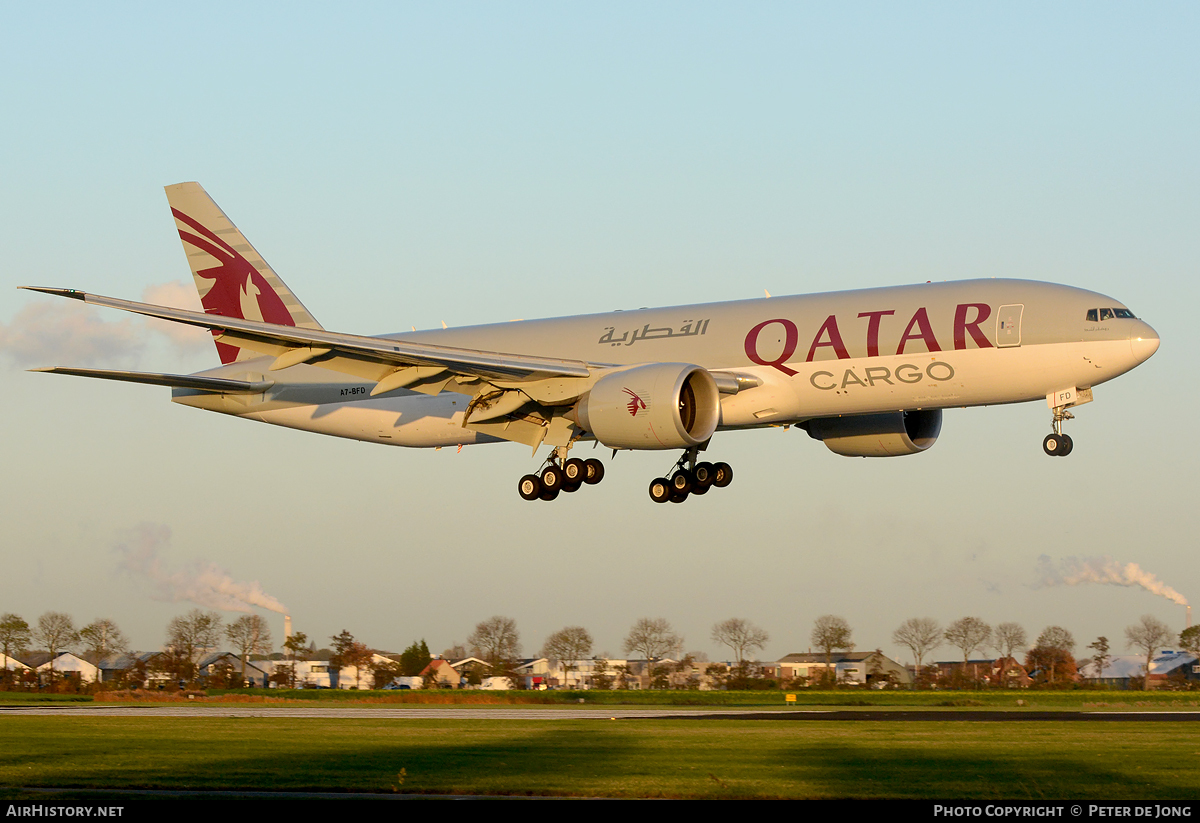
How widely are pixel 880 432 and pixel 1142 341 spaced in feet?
30.0

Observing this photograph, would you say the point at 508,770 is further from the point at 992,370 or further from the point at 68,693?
the point at 68,693

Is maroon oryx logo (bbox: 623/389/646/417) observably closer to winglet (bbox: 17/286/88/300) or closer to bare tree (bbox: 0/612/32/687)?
winglet (bbox: 17/286/88/300)

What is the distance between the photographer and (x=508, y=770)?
24469mm

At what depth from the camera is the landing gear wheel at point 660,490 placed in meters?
39.8

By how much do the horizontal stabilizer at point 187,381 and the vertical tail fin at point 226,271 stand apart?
6.68ft

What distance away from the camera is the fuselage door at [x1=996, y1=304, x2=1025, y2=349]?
32.2m

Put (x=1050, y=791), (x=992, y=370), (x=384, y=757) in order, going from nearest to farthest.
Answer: (x=1050, y=791)
(x=384, y=757)
(x=992, y=370)

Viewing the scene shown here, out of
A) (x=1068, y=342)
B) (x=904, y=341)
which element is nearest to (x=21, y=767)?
(x=904, y=341)

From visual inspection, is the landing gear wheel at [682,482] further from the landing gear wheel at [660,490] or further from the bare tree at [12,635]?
the bare tree at [12,635]

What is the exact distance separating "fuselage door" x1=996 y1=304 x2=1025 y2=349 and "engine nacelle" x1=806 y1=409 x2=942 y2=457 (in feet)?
22.0

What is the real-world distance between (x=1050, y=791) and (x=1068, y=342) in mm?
13771

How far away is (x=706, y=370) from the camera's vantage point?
34.8 meters

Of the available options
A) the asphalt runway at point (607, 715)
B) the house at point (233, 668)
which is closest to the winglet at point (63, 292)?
the asphalt runway at point (607, 715)

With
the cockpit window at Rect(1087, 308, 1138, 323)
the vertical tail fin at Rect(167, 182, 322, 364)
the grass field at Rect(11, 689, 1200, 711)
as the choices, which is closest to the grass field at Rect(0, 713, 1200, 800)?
the cockpit window at Rect(1087, 308, 1138, 323)
